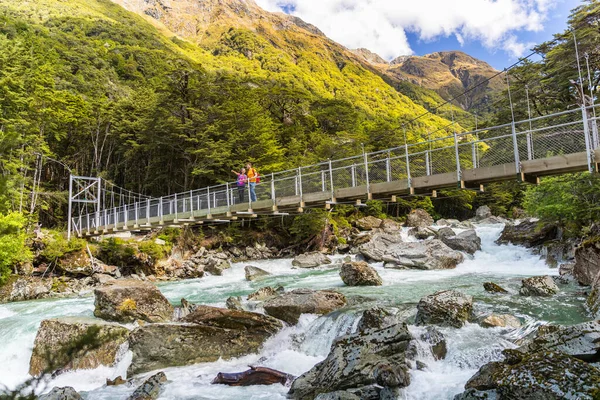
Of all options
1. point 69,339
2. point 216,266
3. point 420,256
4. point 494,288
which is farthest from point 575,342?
point 216,266

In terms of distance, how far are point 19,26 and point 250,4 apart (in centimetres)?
12947

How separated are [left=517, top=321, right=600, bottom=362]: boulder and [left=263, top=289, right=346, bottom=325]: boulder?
473cm

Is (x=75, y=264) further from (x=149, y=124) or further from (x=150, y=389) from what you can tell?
(x=150, y=389)

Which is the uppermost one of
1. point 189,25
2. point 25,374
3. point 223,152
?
point 189,25

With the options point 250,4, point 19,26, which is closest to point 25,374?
point 19,26

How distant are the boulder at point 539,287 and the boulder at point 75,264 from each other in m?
17.3

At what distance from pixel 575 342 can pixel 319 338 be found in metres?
4.74

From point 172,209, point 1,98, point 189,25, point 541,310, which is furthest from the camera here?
point 189,25

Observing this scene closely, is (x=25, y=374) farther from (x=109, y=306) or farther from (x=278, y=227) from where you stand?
(x=278, y=227)

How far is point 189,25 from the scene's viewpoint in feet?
420

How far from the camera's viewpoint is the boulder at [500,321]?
8.01 meters

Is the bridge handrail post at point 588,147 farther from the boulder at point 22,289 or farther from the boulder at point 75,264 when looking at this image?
the boulder at point 75,264

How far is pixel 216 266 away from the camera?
816 inches

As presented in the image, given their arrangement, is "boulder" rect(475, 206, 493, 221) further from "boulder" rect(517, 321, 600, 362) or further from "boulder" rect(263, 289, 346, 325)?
"boulder" rect(517, 321, 600, 362)
